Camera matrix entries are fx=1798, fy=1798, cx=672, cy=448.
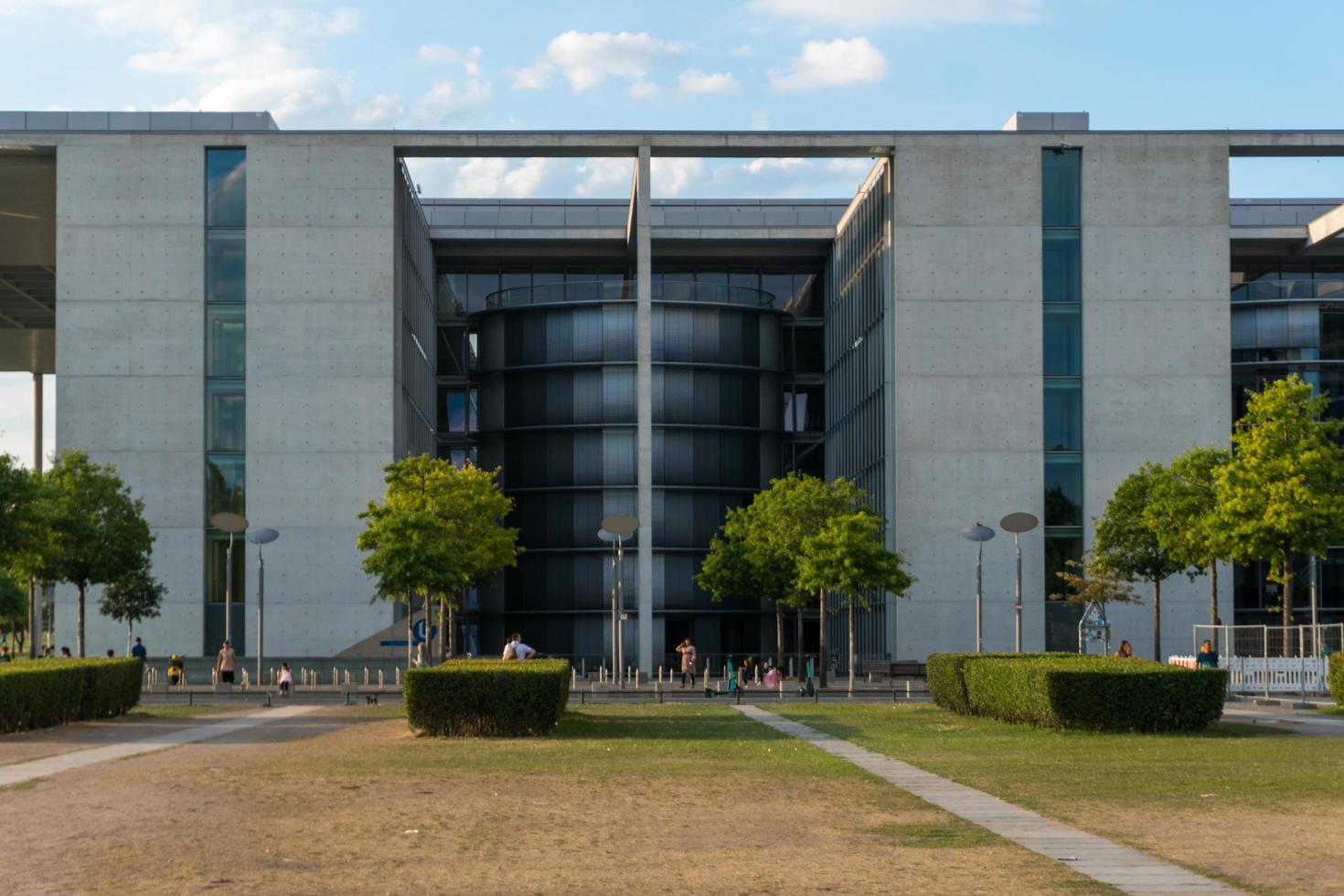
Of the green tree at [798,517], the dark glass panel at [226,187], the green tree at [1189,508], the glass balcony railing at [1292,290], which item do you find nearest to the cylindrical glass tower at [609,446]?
the green tree at [798,517]

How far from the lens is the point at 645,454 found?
A: 67062 millimetres

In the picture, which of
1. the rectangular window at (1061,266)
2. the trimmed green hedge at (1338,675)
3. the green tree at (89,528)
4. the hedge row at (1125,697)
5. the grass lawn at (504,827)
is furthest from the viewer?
the rectangular window at (1061,266)

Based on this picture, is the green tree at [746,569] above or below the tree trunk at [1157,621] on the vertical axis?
above

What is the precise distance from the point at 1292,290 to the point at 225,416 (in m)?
44.9

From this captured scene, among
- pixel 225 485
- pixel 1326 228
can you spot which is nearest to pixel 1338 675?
pixel 225 485

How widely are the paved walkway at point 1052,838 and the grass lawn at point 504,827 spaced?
0.31 metres

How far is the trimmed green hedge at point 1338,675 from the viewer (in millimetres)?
36344

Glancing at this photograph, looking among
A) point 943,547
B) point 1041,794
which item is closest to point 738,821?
point 1041,794

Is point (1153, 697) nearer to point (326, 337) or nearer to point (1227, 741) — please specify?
point (1227, 741)

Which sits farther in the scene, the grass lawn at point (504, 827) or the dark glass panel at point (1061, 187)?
the dark glass panel at point (1061, 187)

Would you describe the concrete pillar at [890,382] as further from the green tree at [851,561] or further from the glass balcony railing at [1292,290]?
the glass balcony railing at [1292,290]

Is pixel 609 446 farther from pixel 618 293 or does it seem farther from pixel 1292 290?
pixel 1292 290

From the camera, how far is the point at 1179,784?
801 inches

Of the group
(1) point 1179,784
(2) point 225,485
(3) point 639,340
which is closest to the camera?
(1) point 1179,784
